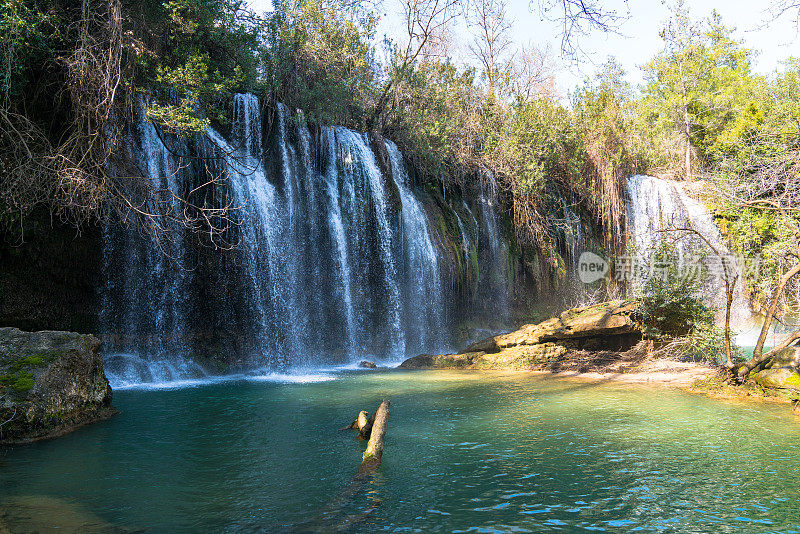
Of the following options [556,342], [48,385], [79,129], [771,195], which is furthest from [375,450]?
[771,195]

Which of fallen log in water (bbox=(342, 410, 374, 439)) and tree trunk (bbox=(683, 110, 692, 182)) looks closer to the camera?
fallen log in water (bbox=(342, 410, 374, 439))

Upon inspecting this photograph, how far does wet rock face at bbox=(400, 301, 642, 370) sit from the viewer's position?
12.8 m

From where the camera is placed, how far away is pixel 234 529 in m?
3.60

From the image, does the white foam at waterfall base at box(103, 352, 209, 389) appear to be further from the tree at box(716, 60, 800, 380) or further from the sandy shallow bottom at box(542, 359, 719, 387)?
the tree at box(716, 60, 800, 380)

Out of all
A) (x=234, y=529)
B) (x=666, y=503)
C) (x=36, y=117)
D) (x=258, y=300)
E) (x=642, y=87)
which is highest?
(x=642, y=87)

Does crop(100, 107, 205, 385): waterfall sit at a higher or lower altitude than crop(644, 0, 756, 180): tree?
lower

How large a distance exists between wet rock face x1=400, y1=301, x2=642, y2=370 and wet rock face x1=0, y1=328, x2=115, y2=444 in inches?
302

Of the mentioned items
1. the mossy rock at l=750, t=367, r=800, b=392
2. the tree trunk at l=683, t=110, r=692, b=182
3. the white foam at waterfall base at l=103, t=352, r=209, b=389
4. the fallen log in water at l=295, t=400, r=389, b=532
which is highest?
the tree trunk at l=683, t=110, r=692, b=182

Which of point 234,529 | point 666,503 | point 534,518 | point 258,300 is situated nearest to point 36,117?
point 258,300

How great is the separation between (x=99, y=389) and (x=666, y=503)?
6731 millimetres

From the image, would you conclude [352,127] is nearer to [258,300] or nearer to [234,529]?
[258,300]

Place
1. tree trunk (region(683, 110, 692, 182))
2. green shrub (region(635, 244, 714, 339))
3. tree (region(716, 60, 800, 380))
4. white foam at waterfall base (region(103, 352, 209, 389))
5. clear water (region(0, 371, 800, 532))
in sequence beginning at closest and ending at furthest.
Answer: clear water (region(0, 371, 800, 532)) < tree (region(716, 60, 800, 380)) < white foam at waterfall base (region(103, 352, 209, 389)) < green shrub (region(635, 244, 714, 339)) < tree trunk (region(683, 110, 692, 182))

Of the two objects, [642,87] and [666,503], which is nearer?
[666,503]

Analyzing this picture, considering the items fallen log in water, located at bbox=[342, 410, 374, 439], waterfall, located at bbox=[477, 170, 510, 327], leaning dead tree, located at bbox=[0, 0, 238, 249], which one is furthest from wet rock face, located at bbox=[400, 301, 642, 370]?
fallen log in water, located at bbox=[342, 410, 374, 439]
